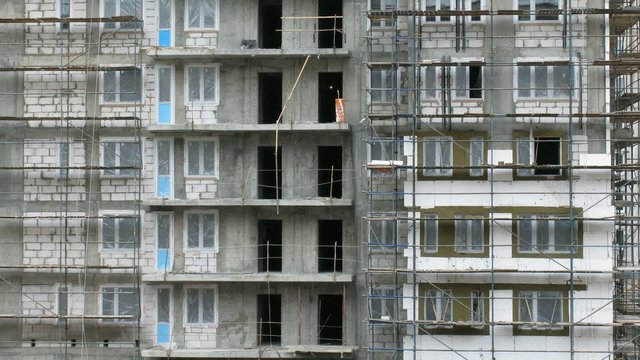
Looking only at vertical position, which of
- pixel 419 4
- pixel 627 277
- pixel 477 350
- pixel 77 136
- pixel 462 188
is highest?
pixel 419 4

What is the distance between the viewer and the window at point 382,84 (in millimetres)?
27266

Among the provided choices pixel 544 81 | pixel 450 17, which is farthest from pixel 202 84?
pixel 544 81

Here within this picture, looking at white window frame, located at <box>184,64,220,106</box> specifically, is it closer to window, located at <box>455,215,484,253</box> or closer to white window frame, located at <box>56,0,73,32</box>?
white window frame, located at <box>56,0,73,32</box>

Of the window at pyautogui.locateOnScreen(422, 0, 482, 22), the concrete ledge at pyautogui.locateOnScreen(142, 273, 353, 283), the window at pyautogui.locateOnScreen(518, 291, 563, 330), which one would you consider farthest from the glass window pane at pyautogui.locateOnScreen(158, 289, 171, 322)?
the window at pyautogui.locateOnScreen(422, 0, 482, 22)

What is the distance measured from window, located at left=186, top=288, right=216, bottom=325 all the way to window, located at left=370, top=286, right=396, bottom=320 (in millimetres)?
5046

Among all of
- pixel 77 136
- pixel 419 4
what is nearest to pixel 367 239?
pixel 419 4

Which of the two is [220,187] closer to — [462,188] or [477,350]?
[462,188]

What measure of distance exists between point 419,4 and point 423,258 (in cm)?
777

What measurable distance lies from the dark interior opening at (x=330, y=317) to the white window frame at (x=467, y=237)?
15.3 ft

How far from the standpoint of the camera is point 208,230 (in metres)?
27.6

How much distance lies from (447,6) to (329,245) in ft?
28.0

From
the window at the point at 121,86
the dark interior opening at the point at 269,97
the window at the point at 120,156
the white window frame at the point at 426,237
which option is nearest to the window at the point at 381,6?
the dark interior opening at the point at 269,97

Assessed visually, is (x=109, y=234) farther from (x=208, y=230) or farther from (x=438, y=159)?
(x=438, y=159)

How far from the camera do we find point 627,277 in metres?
26.6
